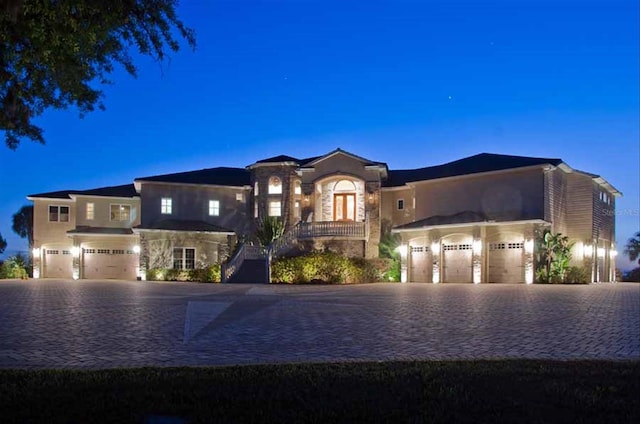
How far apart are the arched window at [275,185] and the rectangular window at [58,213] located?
15.6 metres

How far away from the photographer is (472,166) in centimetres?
3409

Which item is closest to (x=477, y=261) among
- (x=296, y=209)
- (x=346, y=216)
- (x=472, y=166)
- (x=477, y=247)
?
(x=477, y=247)

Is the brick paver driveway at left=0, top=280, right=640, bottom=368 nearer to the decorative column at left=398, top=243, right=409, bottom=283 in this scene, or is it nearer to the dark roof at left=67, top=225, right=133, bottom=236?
the decorative column at left=398, top=243, right=409, bottom=283

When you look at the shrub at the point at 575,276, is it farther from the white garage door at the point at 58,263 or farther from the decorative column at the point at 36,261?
the decorative column at the point at 36,261

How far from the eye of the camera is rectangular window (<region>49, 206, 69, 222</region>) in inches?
1618

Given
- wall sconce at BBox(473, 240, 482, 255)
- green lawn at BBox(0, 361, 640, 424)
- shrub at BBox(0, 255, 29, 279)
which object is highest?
wall sconce at BBox(473, 240, 482, 255)

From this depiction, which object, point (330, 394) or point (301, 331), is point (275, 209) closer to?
point (301, 331)

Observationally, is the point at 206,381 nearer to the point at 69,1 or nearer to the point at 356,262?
the point at 69,1

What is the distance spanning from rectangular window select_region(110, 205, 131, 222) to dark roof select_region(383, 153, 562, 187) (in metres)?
18.7

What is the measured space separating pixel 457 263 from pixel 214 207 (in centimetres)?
1689

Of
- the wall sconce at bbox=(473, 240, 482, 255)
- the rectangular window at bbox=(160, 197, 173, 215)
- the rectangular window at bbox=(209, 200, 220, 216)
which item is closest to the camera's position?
the wall sconce at bbox=(473, 240, 482, 255)

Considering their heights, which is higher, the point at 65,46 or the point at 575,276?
the point at 65,46

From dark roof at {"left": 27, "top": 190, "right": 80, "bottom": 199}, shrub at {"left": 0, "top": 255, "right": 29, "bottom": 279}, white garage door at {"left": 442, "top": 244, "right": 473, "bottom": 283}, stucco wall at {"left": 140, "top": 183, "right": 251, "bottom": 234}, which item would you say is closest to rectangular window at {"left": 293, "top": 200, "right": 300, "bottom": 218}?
stucco wall at {"left": 140, "top": 183, "right": 251, "bottom": 234}

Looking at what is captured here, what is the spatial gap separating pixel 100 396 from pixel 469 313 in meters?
10.4
